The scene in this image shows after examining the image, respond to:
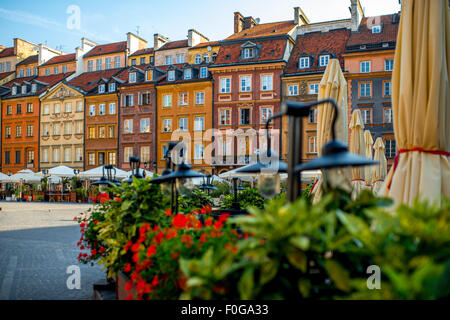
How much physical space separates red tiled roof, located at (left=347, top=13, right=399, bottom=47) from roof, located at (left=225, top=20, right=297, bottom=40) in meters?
6.32

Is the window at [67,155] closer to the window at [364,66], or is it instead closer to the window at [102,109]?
the window at [102,109]

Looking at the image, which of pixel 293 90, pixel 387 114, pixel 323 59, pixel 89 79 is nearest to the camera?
pixel 387 114

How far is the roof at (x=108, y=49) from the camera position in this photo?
51.8 m

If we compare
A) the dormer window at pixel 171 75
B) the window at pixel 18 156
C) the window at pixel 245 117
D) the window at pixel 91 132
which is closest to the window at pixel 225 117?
the window at pixel 245 117

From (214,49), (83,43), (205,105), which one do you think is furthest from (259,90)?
(83,43)

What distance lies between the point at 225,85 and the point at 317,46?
8722 millimetres

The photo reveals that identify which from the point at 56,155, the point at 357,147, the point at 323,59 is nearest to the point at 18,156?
the point at 56,155

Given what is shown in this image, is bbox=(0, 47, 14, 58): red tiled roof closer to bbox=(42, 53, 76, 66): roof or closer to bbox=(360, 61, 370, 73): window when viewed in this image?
bbox=(42, 53, 76, 66): roof

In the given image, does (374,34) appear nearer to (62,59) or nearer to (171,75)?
(171,75)

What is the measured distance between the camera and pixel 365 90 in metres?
35.1

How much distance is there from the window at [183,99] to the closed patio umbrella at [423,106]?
38.1 m

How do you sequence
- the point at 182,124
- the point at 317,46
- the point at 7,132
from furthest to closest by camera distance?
the point at 7,132 → the point at 182,124 → the point at 317,46

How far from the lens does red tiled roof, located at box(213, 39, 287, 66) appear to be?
38728mm
